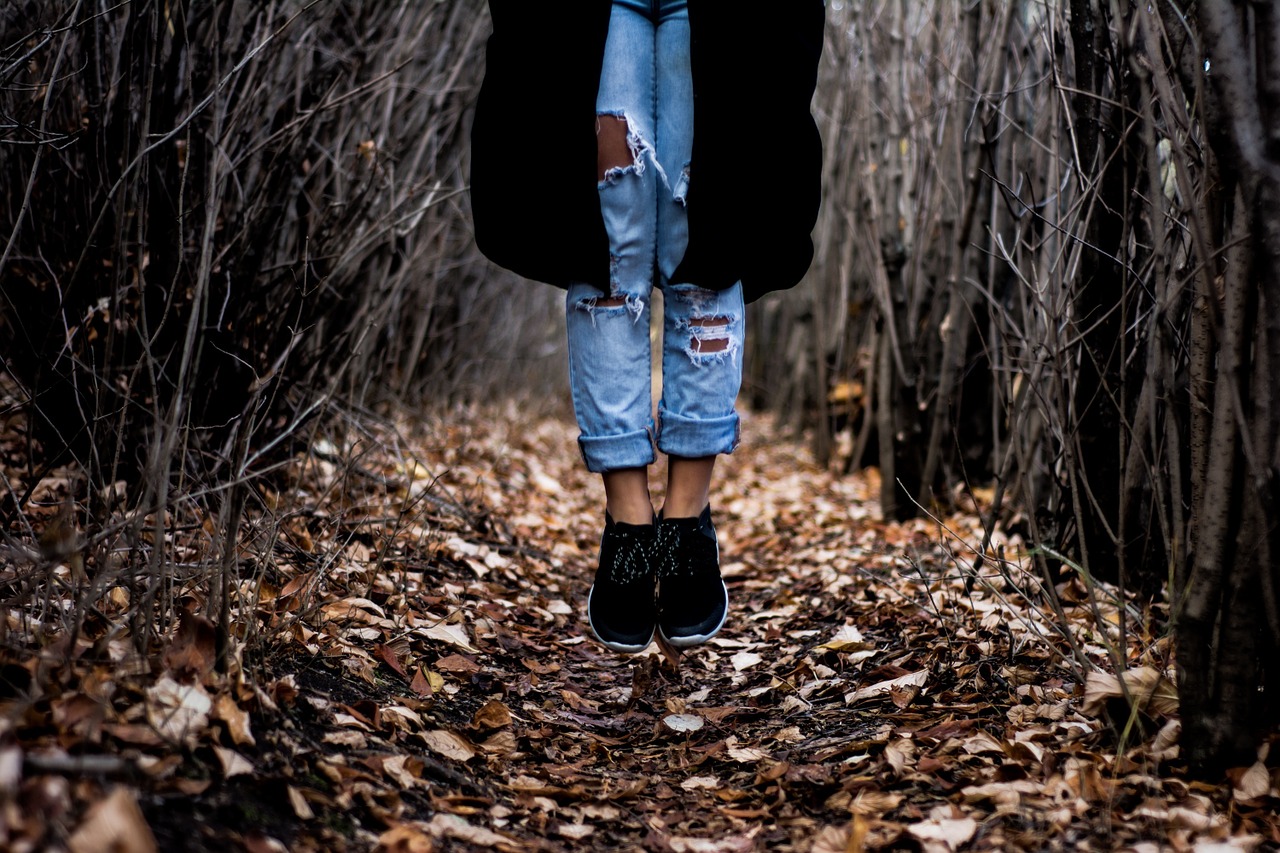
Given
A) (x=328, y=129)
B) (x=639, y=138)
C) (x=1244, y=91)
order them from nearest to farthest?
1. (x=1244, y=91)
2. (x=639, y=138)
3. (x=328, y=129)

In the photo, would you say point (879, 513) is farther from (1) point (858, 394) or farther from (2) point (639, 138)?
(2) point (639, 138)

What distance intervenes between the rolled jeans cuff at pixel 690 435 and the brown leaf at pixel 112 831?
1100mm

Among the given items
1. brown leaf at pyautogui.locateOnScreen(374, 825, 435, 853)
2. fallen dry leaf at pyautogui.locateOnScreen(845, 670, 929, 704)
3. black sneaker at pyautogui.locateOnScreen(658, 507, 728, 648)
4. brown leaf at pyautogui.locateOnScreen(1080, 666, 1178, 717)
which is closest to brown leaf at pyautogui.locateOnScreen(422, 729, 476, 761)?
brown leaf at pyautogui.locateOnScreen(374, 825, 435, 853)

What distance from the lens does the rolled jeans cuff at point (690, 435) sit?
71.4 inches

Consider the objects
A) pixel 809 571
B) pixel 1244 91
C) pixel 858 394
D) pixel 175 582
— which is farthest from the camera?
pixel 858 394

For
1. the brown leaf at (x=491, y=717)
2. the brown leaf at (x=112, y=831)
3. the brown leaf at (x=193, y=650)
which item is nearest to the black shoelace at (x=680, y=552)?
the brown leaf at (x=491, y=717)

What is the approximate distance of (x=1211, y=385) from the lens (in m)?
1.36

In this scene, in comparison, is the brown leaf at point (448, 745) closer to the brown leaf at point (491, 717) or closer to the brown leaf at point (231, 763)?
the brown leaf at point (491, 717)

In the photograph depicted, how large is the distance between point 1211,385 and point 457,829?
45.8 inches

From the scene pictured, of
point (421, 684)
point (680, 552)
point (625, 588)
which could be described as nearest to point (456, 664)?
point (421, 684)

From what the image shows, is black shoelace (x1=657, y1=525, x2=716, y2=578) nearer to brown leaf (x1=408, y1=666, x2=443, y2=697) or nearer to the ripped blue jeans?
the ripped blue jeans

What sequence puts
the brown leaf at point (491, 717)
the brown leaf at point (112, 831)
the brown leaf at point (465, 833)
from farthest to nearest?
1. the brown leaf at point (491, 717)
2. the brown leaf at point (465, 833)
3. the brown leaf at point (112, 831)

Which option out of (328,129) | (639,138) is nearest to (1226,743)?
(639,138)

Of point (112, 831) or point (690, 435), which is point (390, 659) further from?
point (112, 831)
